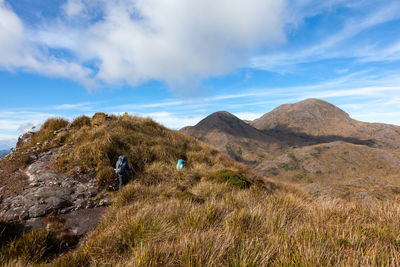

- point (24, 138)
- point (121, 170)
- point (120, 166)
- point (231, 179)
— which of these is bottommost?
point (231, 179)

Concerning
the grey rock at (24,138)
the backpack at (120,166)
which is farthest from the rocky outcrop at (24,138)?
the backpack at (120,166)

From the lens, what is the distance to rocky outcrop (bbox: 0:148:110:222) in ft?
14.5

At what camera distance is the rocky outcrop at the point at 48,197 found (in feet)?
14.5

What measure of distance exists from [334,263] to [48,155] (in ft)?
32.0

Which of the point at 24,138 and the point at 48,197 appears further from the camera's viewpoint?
the point at 24,138

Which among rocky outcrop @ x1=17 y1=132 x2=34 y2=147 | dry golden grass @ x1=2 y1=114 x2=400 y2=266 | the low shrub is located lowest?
the low shrub

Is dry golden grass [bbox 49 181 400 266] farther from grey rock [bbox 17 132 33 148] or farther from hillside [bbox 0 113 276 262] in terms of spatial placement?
grey rock [bbox 17 132 33 148]

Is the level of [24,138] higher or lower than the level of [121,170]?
higher

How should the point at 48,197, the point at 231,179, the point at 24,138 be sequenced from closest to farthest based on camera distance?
the point at 48,197 < the point at 231,179 < the point at 24,138

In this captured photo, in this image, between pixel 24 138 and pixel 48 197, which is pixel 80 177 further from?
pixel 24 138

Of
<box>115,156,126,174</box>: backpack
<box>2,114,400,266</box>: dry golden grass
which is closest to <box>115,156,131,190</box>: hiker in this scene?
<box>115,156,126,174</box>: backpack

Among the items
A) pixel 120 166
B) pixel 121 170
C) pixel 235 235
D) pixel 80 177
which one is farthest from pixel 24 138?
pixel 235 235

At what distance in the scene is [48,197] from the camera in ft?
16.4

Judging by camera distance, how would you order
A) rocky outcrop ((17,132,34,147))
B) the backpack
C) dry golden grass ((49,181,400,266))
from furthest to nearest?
rocky outcrop ((17,132,34,147)), the backpack, dry golden grass ((49,181,400,266))
